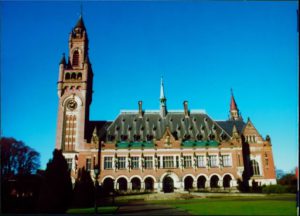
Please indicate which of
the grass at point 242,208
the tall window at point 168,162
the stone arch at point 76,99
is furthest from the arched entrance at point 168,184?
the grass at point 242,208

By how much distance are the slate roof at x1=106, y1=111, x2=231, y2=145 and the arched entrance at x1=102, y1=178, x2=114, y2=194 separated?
7204 mm

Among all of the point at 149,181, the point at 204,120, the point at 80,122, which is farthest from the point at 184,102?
the point at 80,122

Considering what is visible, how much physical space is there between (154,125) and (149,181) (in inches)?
412

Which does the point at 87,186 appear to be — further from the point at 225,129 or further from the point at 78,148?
the point at 225,129

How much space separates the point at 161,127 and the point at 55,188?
31.5m

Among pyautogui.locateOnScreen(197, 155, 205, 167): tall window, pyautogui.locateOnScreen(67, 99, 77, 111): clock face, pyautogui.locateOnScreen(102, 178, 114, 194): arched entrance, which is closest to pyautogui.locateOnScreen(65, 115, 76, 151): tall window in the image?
pyautogui.locateOnScreen(67, 99, 77, 111): clock face

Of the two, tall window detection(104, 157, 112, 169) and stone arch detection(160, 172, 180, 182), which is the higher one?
tall window detection(104, 157, 112, 169)

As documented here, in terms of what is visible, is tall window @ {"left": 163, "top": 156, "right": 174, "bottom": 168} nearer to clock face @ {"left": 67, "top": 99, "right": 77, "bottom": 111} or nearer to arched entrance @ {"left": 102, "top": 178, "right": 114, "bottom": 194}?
arched entrance @ {"left": 102, "top": 178, "right": 114, "bottom": 194}

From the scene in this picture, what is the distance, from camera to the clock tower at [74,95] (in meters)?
47.5

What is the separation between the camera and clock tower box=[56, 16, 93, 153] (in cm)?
4747

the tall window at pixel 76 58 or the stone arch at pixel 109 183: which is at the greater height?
the tall window at pixel 76 58

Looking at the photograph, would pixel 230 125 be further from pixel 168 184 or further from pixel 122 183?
pixel 122 183

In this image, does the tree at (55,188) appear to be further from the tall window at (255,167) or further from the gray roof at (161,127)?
the tall window at (255,167)

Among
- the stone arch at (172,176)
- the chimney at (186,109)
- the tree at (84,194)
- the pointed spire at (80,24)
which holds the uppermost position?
the pointed spire at (80,24)
